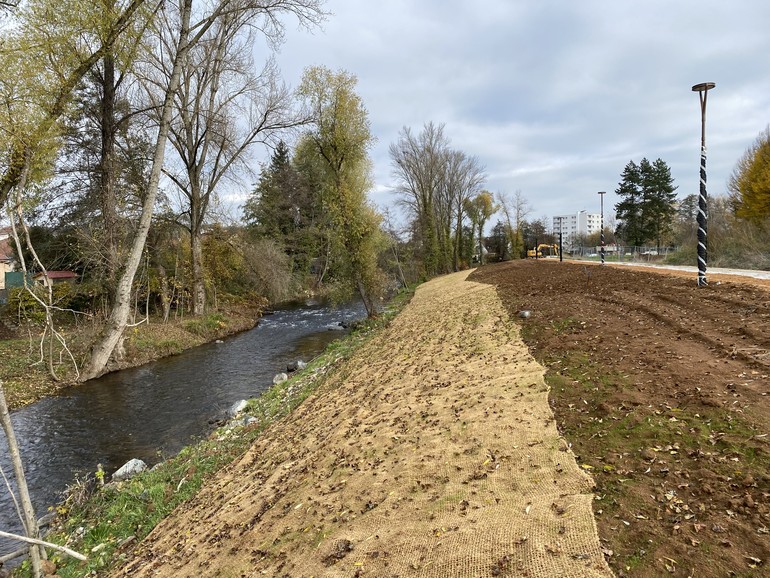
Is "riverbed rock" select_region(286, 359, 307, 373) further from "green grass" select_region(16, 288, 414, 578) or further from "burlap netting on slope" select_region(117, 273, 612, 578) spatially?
"burlap netting on slope" select_region(117, 273, 612, 578)

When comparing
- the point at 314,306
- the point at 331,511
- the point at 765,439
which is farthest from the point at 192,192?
the point at 765,439

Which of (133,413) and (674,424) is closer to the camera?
(674,424)

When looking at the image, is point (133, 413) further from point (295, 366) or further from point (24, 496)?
A: point (24, 496)

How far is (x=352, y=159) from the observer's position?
1950cm

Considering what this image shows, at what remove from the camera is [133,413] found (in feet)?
33.3

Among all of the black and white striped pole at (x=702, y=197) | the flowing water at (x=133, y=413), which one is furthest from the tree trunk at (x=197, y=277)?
the black and white striped pole at (x=702, y=197)

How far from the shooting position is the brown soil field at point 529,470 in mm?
2701

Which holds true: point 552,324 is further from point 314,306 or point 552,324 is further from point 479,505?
point 314,306

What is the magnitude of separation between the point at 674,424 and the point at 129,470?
789 cm

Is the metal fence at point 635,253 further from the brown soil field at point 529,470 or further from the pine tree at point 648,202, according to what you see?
the brown soil field at point 529,470

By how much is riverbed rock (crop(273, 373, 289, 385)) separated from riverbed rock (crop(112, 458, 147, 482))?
4733 mm

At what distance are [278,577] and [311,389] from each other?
6.43 meters

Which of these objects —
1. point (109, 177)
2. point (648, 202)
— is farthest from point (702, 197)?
point (648, 202)

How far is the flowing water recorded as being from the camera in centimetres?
766
